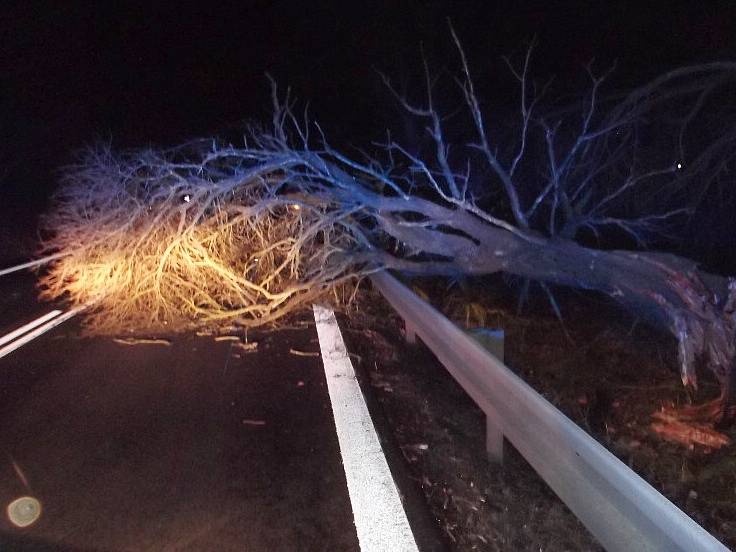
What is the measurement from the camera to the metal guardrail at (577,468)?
2.14m

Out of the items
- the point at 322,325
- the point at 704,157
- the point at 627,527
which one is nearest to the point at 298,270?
the point at 322,325

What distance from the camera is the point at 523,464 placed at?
4184 mm

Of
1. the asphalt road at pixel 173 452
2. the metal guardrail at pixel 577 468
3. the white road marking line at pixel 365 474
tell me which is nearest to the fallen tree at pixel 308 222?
the asphalt road at pixel 173 452

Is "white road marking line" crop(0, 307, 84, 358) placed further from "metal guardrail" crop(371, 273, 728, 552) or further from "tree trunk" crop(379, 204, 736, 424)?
"metal guardrail" crop(371, 273, 728, 552)

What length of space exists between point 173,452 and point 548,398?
3.39 metres

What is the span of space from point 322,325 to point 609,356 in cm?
343

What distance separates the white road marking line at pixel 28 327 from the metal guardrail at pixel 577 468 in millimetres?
6168

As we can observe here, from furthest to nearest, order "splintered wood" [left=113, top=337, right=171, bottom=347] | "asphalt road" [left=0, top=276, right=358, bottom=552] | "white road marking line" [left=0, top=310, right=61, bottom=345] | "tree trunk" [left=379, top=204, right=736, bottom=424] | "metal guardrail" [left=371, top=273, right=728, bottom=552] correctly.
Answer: "white road marking line" [left=0, top=310, right=61, bottom=345]
"splintered wood" [left=113, top=337, right=171, bottom=347]
"tree trunk" [left=379, top=204, right=736, bottom=424]
"asphalt road" [left=0, top=276, right=358, bottom=552]
"metal guardrail" [left=371, top=273, right=728, bottom=552]

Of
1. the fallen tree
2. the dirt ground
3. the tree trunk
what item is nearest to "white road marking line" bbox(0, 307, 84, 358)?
the fallen tree

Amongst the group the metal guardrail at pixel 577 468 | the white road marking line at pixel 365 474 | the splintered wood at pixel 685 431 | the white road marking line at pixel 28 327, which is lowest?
the splintered wood at pixel 685 431

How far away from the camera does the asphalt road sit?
3.36 metres

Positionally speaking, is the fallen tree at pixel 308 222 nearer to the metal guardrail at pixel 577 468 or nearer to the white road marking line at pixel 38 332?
the white road marking line at pixel 38 332

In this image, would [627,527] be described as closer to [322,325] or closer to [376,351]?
[376,351]

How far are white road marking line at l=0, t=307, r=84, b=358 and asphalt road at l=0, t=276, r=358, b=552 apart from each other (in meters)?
0.64
